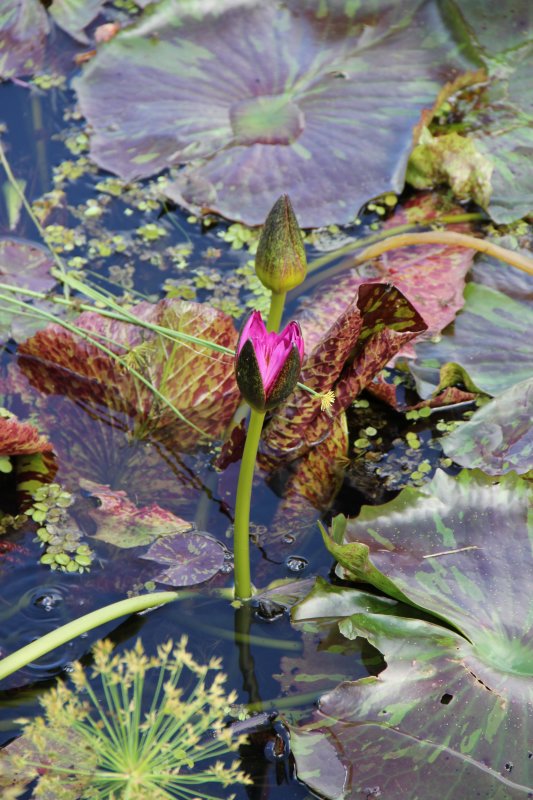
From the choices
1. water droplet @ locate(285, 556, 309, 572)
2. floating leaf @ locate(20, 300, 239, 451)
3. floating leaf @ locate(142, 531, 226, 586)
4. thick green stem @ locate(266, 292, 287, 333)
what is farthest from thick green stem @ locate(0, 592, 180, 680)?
thick green stem @ locate(266, 292, 287, 333)

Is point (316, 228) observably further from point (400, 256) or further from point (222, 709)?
point (222, 709)

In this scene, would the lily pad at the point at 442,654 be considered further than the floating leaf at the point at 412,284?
No

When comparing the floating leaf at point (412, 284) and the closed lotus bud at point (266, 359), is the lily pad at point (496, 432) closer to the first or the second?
the floating leaf at point (412, 284)

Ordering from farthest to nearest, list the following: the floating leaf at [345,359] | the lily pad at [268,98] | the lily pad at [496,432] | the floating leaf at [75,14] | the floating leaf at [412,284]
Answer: the floating leaf at [75,14] → the lily pad at [268,98] → the floating leaf at [412,284] → the lily pad at [496,432] → the floating leaf at [345,359]

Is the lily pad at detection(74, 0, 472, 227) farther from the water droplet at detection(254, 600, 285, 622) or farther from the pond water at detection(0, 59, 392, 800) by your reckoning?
the water droplet at detection(254, 600, 285, 622)

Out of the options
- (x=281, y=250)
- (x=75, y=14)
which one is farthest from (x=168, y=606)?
(x=75, y=14)

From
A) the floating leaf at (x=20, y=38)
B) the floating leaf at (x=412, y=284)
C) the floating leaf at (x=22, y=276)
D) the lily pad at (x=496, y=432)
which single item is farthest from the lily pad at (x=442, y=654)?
the floating leaf at (x=20, y=38)

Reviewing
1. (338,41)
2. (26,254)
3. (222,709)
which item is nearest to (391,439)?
(222,709)
